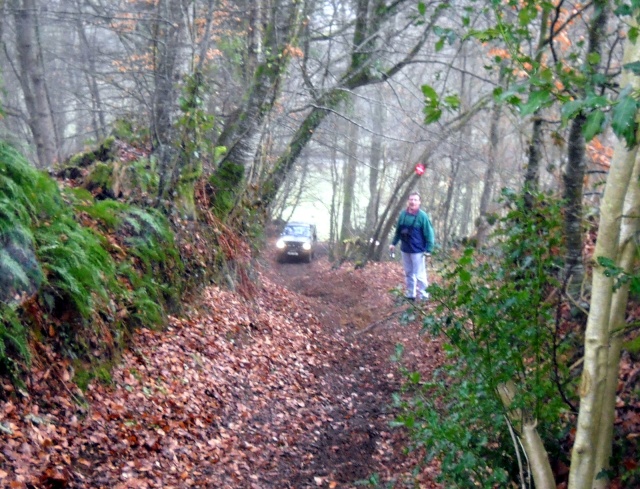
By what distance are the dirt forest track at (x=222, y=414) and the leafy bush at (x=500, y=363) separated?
1.03 meters

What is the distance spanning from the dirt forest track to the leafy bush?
1.03 metres

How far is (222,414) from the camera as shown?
287 inches

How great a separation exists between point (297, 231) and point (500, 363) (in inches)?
1035

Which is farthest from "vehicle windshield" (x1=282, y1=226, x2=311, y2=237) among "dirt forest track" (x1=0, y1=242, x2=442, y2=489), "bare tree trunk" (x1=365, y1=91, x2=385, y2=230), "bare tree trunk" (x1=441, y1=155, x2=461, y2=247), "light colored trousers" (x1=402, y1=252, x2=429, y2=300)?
"dirt forest track" (x1=0, y1=242, x2=442, y2=489)

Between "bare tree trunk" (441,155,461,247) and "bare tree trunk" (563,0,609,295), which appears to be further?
"bare tree trunk" (441,155,461,247)

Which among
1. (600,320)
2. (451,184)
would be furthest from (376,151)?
(600,320)

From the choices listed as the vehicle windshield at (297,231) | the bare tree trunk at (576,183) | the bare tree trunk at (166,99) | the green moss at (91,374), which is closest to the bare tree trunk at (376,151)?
the vehicle windshield at (297,231)

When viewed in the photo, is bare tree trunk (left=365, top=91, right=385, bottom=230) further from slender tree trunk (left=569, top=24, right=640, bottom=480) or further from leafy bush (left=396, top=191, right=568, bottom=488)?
slender tree trunk (left=569, top=24, right=640, bottom=480)

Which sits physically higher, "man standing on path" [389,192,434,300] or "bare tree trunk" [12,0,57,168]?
"bare tree trunk" [12,0,57,168]

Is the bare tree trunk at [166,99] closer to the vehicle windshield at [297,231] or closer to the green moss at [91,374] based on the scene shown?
the green moss at [91,374]

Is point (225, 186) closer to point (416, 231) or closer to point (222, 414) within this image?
point (416, 231)

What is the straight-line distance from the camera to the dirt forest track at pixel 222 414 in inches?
214

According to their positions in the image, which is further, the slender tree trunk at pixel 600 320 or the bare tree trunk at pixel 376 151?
the bare tree trunk at pixel 376 151

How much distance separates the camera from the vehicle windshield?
99.5ft
